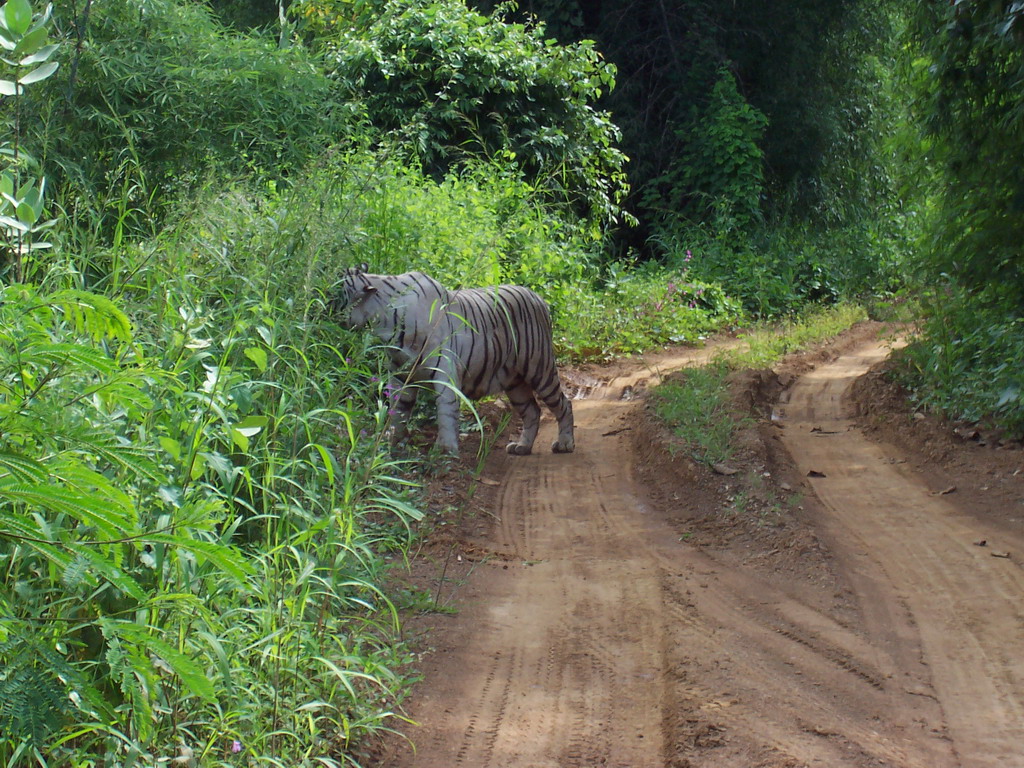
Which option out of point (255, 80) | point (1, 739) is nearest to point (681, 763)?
A: point (1, 739)

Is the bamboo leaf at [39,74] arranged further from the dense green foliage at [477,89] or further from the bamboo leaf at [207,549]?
the dense green foliage at [477,89]

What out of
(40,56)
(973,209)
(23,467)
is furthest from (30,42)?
(973,209)

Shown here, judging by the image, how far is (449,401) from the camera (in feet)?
21.5

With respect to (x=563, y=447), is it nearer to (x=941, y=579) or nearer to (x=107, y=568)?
(x=941, y=579)

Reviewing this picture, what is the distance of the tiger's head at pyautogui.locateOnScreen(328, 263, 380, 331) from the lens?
20.4ft

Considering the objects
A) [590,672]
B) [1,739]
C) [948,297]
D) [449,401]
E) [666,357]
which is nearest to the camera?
[1,739]

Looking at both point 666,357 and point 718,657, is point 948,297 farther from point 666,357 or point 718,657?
point 718,657

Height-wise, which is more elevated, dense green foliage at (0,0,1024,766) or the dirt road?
dense green foliage at (0,0,1024,766)

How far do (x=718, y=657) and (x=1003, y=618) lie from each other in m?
1.37

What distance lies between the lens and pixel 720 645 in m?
4.01

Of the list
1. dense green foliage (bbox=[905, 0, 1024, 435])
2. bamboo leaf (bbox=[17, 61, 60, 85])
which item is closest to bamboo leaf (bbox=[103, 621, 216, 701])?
bamboo leaf (bbox=[17, 61, 60, 85])

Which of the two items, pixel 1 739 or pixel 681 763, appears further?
pixel 681 763

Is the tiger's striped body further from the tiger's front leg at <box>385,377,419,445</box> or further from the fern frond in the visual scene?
the fern frond

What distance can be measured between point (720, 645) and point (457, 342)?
10.4 feet
